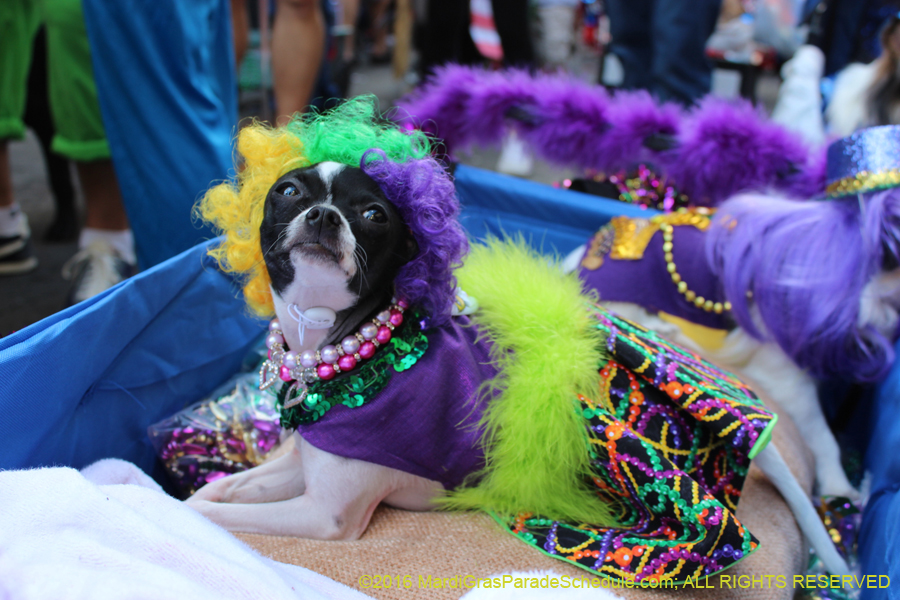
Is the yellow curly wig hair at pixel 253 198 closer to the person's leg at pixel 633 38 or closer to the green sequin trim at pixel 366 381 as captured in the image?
the green sequin trim at pixel 366 381

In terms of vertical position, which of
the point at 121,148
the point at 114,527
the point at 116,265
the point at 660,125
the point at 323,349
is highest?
the point at 660,125

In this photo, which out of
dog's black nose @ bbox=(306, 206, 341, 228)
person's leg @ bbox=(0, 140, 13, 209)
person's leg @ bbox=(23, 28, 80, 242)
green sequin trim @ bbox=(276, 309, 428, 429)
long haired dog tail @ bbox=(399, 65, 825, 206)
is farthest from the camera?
person's leg @ bbox=(23, 28, 80, 242)

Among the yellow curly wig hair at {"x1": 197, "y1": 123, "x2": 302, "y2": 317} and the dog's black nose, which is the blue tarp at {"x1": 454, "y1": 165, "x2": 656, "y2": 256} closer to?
the yellow curly wig hair at {"x1": 197, "y1": 123, "x2": 302, "y2": 317}

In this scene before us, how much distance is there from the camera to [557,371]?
922 mm

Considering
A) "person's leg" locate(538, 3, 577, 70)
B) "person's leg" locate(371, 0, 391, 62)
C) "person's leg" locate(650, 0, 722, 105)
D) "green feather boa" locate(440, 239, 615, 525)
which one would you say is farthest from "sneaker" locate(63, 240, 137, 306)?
"person's leg" locate(371, 0, 391, 62)

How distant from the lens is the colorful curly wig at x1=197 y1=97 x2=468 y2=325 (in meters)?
0.88

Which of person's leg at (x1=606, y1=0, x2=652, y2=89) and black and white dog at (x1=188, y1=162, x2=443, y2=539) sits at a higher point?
person's leg at (x1=606, y1=0, x2=652, y2=89)

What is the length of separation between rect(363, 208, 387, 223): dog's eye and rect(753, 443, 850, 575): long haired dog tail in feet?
2.43

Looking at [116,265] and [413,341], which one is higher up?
[413,341]

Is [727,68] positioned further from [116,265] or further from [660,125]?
[116,265]

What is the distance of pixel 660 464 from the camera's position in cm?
89

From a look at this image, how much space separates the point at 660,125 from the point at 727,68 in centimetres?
259

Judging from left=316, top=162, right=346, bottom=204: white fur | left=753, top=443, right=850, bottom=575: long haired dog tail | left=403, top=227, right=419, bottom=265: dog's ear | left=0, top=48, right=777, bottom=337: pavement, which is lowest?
left=0, top=48, right=777, bottom=337: pavement

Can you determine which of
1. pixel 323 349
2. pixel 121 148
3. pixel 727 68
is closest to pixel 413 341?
pixel 323 349
